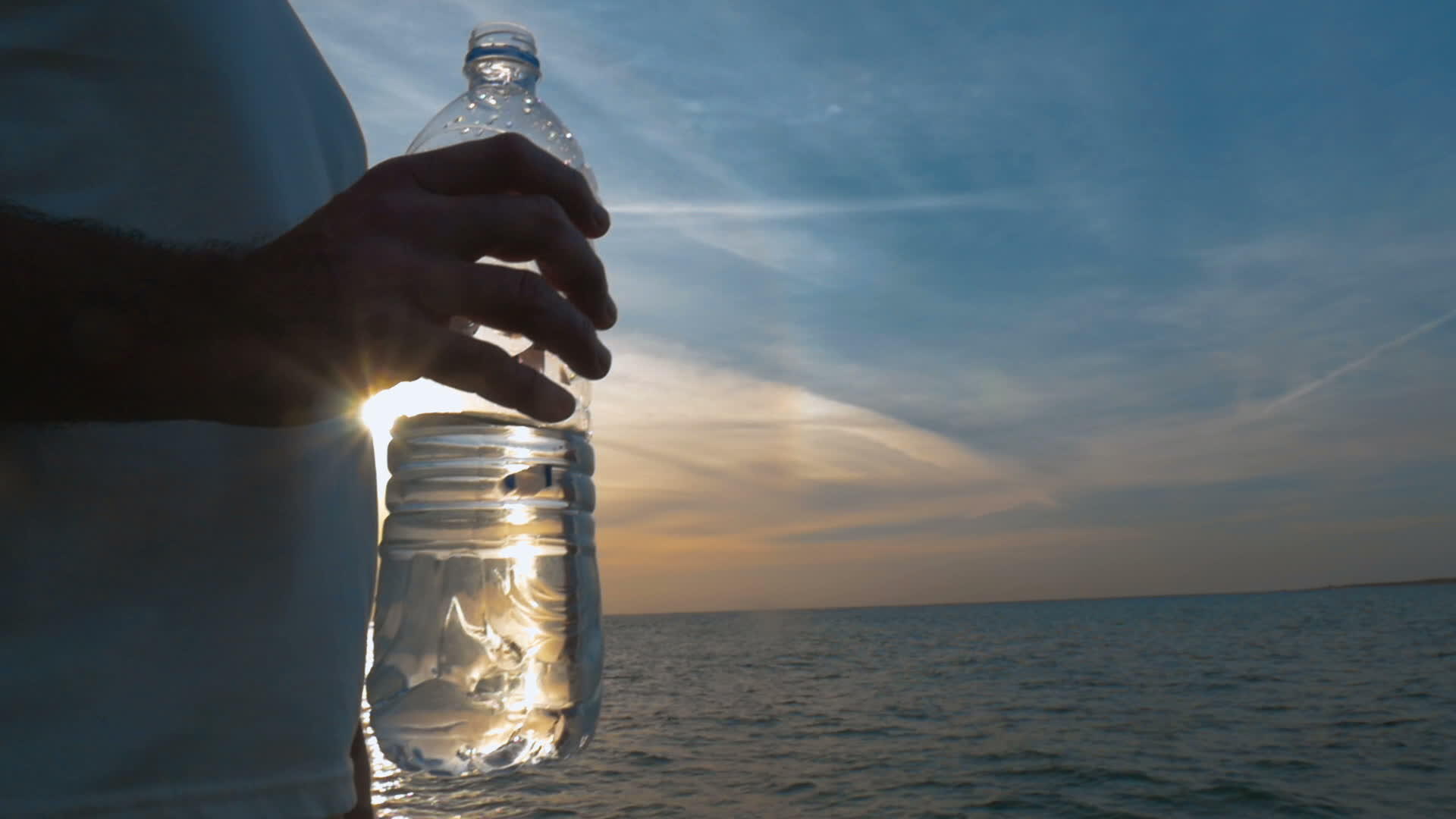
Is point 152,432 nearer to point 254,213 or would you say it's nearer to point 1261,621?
point 254,213

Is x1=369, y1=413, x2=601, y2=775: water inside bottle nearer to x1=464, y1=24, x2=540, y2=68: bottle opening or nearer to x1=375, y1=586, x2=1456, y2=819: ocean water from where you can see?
x1=464, y1=24, x2=540, y2=68: bottle opening

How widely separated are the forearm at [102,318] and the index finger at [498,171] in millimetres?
173

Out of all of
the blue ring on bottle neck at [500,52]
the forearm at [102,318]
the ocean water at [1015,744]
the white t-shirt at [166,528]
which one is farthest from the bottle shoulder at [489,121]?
the ocean water at [1015,744]

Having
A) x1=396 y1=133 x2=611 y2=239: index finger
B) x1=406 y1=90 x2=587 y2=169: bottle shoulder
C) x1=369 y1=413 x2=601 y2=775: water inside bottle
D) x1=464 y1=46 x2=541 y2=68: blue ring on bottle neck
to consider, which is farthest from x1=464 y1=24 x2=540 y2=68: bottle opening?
x1=396 y1=133 x2=611 y2=239: index finger

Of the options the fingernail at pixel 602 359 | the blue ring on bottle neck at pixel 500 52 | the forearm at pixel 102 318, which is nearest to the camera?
the forearm at pixel 102 318

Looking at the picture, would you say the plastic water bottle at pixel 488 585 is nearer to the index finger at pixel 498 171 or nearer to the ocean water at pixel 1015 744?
the index finger at pixel 498 171

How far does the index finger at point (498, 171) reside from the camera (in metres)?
0.79

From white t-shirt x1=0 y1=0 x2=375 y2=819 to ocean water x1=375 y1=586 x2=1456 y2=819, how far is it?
456 inches

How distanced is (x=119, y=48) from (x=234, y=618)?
0.62 metres

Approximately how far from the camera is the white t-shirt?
3.05 ft

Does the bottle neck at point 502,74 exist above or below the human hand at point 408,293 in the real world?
above

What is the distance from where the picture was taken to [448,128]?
1764mm

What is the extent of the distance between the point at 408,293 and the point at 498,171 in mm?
153

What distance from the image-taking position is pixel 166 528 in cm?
100
